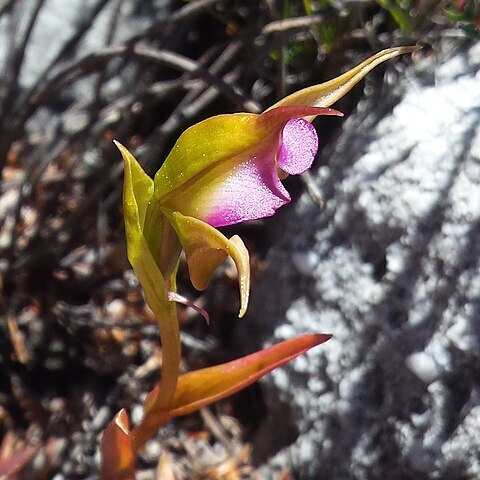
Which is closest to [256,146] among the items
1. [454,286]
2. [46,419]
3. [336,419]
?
[454,286]

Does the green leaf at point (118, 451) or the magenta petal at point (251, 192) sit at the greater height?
the magenta petal at point (251, 192)

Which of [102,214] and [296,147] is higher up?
[296,147]

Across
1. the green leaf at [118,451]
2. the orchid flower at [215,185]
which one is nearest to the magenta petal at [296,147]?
the orchid flower at [215,185]

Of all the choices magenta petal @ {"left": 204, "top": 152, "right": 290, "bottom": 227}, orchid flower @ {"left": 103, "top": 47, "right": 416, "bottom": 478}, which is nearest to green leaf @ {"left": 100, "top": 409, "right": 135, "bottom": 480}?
orchid flower @ {"left": 103, "top": 47, "right": 416, "bottom": 478}

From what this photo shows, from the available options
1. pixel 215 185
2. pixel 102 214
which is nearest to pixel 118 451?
pixel 215 185

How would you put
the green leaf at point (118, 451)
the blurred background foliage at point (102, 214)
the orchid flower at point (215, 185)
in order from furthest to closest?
the blurred background foliage at point (102, 214) < the green leaf at point (118, 451) < the orchid flower at point (215, 185)

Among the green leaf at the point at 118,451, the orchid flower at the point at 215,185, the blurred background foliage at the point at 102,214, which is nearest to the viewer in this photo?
the orchid flower at the point at 215,185

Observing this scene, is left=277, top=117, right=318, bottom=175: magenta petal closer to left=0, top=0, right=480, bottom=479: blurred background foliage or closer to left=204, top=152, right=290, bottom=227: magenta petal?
left=204, top=152, right=290, bottom=227: magenta petal

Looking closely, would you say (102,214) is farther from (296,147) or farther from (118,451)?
(296,147)

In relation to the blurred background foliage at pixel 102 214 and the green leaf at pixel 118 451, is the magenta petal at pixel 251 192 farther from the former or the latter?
the blurred background foliage at pixel 102 214
